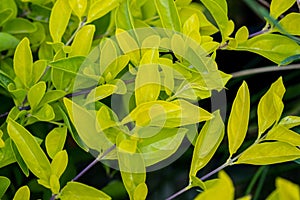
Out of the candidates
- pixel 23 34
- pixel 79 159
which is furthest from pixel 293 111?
pixel 23 34

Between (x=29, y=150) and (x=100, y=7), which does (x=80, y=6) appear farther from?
(x=29, y=150)

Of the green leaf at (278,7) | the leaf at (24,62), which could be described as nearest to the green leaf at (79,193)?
the leaf at (24,62)

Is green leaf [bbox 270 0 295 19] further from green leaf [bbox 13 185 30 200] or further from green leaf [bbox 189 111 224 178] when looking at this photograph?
green leaf [bbox 13 185 30 200]

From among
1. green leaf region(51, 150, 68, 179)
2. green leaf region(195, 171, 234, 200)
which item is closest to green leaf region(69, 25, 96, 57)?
green leaf region(51, 150, 68, 179)

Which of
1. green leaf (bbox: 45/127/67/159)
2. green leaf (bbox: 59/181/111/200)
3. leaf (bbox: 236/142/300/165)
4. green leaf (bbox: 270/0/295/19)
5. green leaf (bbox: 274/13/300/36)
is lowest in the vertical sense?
green leaf (bbox: 59/181/111/200)

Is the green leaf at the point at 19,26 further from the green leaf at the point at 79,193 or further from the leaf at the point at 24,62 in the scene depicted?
the green leaf at the point at 79,193

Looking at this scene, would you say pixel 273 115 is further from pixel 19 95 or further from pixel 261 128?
pixel 19 95

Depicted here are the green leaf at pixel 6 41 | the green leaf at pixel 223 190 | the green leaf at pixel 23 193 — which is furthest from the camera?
the green leaf at pixel 6 41
